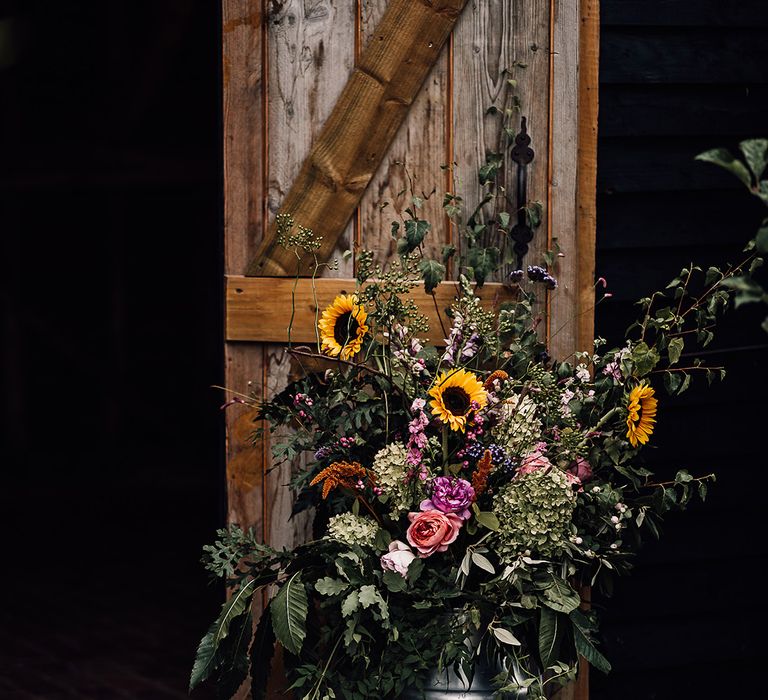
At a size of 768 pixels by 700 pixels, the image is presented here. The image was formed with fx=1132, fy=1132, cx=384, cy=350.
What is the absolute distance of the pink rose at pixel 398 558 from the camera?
8.41 ft

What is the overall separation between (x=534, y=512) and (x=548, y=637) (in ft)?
0.95

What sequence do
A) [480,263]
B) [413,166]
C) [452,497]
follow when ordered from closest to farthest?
[452,497] < [480,263] < [413,166]

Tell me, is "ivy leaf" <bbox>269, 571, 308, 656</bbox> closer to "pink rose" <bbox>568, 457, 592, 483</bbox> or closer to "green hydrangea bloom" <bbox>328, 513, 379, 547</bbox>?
"green hydrangea bloom" <bbox>328, 513, 379, 547</bbox>

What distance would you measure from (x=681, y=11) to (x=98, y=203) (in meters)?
5.57

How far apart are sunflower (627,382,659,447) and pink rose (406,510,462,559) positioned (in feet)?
1.59

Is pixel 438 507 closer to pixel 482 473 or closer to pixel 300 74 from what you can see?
pixel 482 473

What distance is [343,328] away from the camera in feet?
9.19

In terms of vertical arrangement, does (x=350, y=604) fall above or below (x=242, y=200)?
below

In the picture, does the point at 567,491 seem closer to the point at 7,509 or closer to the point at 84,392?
the point at 7,509

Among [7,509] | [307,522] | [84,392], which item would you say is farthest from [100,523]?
[307,522]

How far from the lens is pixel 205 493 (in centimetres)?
754

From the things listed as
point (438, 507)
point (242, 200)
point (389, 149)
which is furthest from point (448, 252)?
point (438, 507)

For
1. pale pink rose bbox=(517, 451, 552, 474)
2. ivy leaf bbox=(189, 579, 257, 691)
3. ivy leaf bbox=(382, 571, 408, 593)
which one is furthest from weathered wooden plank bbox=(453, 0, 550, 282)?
ivy leaf bbox=(189, 579, 257, 691)

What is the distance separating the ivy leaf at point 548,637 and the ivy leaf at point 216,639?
2.24ft
